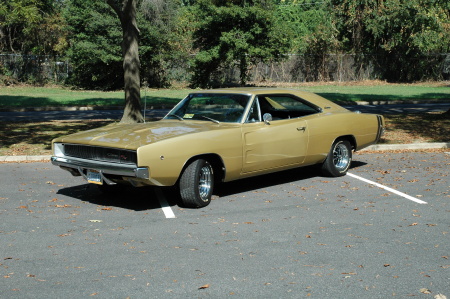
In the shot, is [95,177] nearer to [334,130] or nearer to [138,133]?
[138,133]

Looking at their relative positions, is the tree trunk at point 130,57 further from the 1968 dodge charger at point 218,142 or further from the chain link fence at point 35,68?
the chain link fence at point 35,68

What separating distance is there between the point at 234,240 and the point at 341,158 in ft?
14.0

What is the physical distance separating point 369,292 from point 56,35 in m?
37.6

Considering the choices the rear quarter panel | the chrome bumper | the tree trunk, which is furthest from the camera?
the tree trunk

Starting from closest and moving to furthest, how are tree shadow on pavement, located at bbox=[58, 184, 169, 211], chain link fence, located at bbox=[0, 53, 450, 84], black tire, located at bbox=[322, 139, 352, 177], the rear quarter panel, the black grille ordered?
the black grille
tree shadow on pavement, located at bbox=[58, 184, 169, 211]
the rear quarter panel
black tire, located at bbox=[322, 139, 352, 177]
chain link fence, located at bbox=[0, 53, 450, 84]

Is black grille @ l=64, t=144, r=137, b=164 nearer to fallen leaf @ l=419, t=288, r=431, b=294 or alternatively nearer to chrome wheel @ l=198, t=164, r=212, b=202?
chrome wheel @ l=198, t=164, r=212, b=202

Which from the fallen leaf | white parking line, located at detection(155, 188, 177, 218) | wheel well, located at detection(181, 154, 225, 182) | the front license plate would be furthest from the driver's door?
the fallen leaf

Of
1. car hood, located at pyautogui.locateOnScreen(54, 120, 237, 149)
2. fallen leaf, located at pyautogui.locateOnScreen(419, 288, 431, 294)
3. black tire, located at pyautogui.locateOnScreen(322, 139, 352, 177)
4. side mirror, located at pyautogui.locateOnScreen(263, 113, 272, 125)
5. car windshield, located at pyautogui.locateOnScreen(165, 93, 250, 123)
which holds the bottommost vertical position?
fallen leaf, located at pyautogui.locateOnScreen(419, 288, 431, 294)

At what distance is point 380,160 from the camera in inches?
471

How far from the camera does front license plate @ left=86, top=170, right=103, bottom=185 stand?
A: 7.64m

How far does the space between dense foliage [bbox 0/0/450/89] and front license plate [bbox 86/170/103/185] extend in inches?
1047

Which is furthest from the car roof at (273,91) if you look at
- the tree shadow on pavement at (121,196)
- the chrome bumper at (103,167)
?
the chrome bumper at (103,167)

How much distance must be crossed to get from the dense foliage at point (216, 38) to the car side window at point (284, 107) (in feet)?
79.6

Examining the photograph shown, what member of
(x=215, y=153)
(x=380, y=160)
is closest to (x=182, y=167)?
(x=215, y=153)
